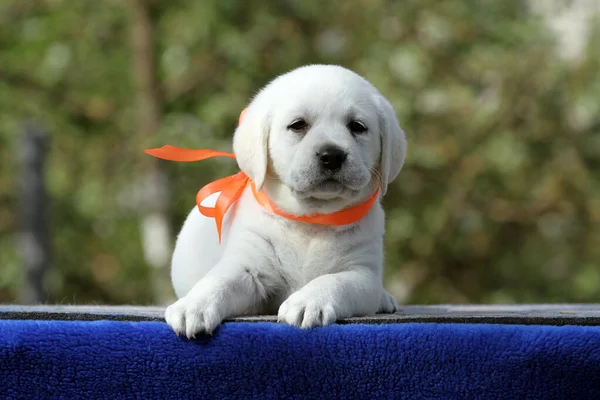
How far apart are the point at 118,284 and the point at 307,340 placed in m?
8.43

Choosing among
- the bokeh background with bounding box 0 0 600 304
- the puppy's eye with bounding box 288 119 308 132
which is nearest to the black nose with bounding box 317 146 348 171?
the puppy's eye with bounding box 288 119 308 132

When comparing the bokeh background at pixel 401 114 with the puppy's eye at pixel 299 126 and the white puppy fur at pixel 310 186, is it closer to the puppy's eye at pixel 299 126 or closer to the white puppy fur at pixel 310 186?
the white puppy fur at pixel 310 186

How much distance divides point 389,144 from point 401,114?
5.67m

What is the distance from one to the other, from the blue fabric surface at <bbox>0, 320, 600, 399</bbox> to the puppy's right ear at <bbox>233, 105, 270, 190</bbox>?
70cm

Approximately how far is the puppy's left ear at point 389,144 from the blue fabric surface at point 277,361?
2.55 feet

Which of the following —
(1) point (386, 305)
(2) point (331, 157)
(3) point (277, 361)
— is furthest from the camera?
(1) point (386, 305)

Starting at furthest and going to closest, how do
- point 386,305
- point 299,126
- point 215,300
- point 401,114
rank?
point 401,114, point 386,305, point 299,126, point 215,300

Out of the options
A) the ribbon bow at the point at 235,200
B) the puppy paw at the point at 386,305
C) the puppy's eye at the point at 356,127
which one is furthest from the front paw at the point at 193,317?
the puppy paw at the point at 386,305

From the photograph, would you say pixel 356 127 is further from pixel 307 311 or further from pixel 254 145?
pixel 307 311

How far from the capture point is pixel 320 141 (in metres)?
2.76

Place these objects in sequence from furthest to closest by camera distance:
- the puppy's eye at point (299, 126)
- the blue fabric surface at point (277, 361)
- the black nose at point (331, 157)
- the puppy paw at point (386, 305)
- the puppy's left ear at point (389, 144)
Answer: the puppy paw at point (386, 305) < the puppy's left ear at point (389, 144) < the puppy's eye at point (299, 126) < the black nose at point (331, 157) < the blue fabric surface at point (277, 361)

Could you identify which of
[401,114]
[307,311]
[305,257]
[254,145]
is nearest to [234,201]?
[254,145]

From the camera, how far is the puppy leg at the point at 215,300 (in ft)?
7.91

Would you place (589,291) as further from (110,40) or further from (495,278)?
(110,40)
